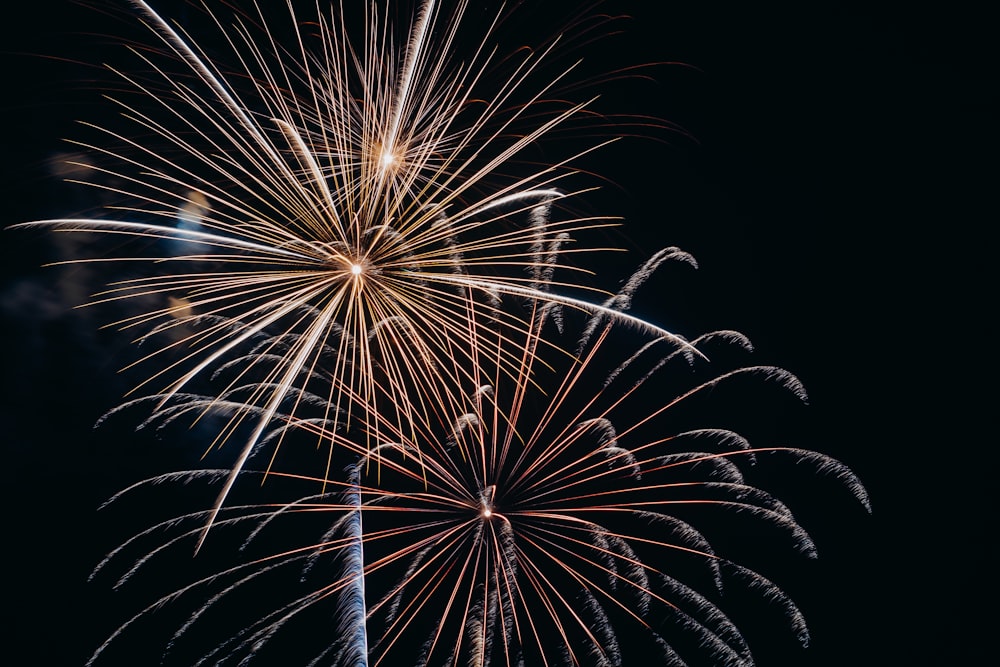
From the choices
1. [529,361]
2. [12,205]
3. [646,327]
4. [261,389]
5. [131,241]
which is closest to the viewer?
[646,327]

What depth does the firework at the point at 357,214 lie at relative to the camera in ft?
19.4

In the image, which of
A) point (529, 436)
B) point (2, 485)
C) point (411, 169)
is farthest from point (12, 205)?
point (529, 436)

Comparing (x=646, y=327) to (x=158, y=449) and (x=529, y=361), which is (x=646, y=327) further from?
(x=158, y=449)

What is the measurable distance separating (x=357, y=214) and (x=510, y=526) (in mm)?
4484

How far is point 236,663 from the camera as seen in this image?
6.53 m

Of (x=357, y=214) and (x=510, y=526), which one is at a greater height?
(x=357, y=214)

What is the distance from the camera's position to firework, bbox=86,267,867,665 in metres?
6.49

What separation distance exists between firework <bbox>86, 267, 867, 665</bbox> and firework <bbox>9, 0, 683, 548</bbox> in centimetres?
A: 62

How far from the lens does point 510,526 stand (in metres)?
6.66

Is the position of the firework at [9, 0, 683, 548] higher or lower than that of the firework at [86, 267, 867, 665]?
higher

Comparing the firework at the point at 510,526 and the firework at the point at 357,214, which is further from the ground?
the firework at the point at 357,214

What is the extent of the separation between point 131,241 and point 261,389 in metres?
4.61

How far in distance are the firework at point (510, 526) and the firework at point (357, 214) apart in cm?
62

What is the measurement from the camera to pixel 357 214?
19.2ft
